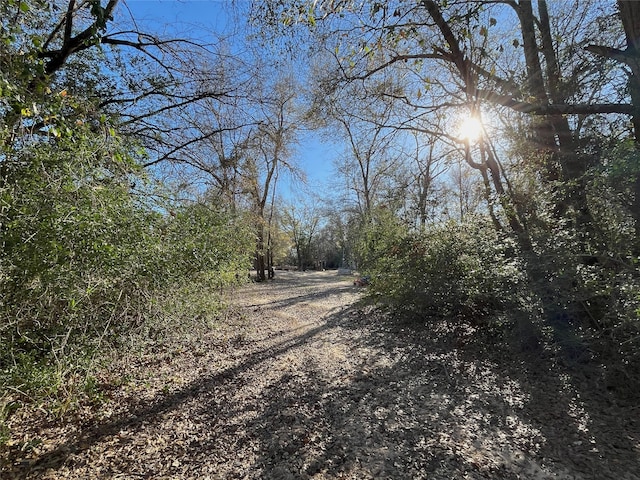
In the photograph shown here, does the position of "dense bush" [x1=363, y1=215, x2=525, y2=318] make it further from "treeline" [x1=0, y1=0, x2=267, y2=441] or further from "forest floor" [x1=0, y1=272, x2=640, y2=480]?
"treeline" [x1=0, y1=0, x2=267, y2=441]

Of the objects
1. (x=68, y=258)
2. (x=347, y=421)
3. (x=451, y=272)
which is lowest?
(x=347, y=421)

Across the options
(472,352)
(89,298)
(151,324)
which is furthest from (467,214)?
(89,298)

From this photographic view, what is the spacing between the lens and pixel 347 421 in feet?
9.38

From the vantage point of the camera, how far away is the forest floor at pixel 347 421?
2.24m

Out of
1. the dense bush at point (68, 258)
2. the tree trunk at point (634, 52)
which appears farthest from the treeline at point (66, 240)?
the tree trunk at point (634, 52)

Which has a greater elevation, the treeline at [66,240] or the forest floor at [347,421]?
the treeline at [66,240]

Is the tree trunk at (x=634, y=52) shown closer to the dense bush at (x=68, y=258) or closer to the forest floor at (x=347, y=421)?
the forest floor at (x=347, y=421)

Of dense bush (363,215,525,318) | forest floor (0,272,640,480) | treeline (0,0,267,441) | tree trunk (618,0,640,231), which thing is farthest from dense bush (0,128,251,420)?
tree trunk (618,0,640,231)

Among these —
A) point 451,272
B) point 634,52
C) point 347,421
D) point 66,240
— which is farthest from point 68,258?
point 634,52

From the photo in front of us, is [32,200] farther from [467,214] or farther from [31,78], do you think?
[467,214]

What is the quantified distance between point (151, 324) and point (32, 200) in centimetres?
150

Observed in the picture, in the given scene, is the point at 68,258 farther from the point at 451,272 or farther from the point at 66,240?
the point at 451,272

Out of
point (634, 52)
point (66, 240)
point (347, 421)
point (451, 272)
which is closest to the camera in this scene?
point (66, 240)

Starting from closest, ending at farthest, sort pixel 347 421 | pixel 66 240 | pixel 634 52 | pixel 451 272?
pixel 66 240 → pixel 347 421 → pixel 634 52 → pixel 451 272
